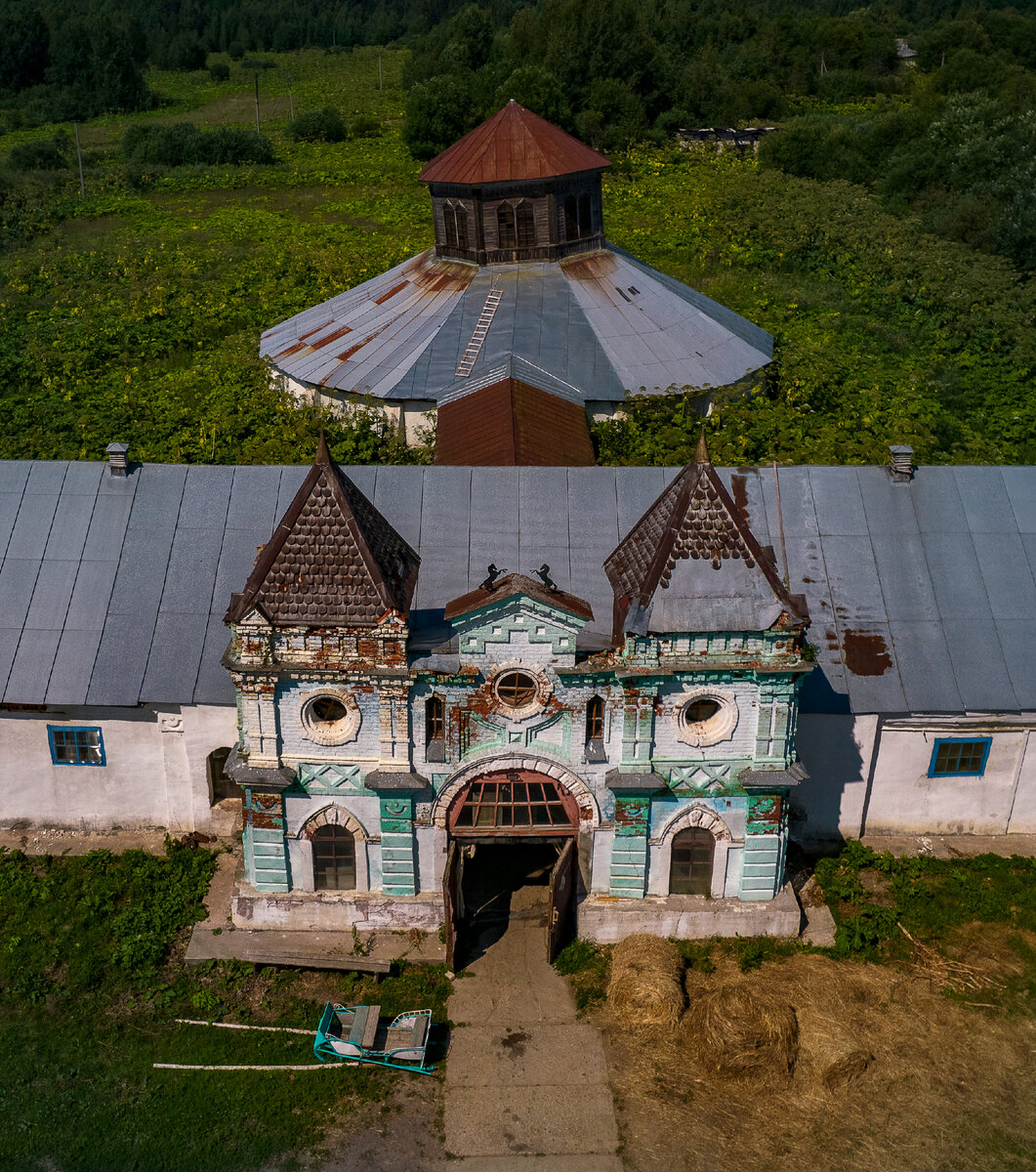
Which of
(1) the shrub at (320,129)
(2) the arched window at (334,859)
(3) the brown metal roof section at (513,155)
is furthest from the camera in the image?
(1) the shrub at (320,129)

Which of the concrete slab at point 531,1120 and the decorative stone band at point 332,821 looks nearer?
the concrete slab at point 531,1120

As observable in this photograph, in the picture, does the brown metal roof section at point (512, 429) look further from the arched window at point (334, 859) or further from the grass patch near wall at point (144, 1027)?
the grass patch near wall at point (144, 1027)

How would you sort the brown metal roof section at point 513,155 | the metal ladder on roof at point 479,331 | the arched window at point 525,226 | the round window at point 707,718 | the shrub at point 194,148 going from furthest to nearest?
the shrub at point 194,148, the arched window at point 525,226, the brown metal roof section at point 513,155, the metal ladder on roof at point 479,331, the round window at point 707,718

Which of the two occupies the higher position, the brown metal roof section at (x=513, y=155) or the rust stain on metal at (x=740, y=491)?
the brown metal roof section at (x=513, y=155)

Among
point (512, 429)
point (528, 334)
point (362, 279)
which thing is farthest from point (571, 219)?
point (362, 279)

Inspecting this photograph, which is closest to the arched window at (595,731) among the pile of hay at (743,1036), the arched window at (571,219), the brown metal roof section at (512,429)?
the pile of hay at (743,1036)

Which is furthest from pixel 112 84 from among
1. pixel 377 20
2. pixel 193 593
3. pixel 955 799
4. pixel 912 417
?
pixel 955 799
